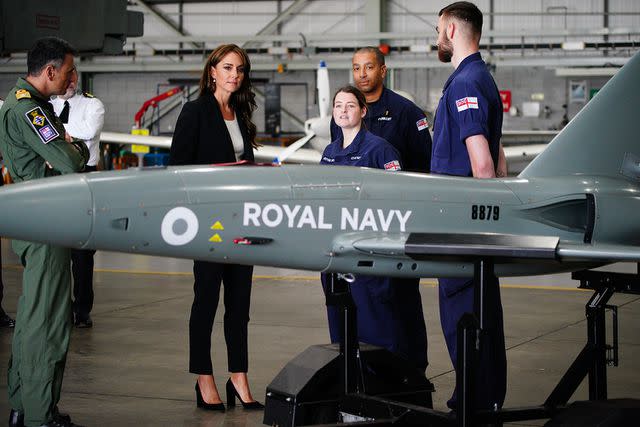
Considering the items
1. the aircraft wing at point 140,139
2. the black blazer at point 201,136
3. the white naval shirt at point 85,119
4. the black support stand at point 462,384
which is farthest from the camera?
the aircraft wing at point 140,139

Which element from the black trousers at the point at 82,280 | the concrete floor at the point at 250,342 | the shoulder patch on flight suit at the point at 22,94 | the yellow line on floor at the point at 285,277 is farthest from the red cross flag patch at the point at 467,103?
the yellow line on floor at the point at 285,277

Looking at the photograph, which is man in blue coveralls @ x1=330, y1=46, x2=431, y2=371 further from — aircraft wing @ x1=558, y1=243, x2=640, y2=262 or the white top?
aircraft wing @ x1=558, y1=243, x2=640, y2=262

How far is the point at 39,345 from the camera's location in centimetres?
387

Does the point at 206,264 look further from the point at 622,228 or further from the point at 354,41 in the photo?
the point at 354,41

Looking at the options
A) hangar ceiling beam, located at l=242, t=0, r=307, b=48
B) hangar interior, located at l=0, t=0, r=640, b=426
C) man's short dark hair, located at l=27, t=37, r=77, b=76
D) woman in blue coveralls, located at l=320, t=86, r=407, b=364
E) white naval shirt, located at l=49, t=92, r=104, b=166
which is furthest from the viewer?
hangar ceiling beam, located at l=242, t=0, r=307, b=48

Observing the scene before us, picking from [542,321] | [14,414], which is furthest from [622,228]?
[542,321]

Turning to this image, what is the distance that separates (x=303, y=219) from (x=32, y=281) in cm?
120

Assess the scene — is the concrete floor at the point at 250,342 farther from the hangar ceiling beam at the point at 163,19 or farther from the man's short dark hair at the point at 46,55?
the hangar ceiling beam at the point at 163,19

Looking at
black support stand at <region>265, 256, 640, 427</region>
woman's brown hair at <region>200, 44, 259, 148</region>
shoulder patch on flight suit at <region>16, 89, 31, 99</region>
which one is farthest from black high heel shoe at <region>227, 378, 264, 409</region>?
shoulder patch on flight suit at <region>16, 89, 31, 99</region>

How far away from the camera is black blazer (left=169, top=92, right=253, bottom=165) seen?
458cm

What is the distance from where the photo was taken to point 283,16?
1118 inches

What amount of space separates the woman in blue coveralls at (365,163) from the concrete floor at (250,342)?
0.50m

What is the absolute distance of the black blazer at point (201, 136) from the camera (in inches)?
180

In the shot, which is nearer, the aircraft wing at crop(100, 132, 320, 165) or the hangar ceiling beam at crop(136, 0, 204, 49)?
the aircraft wing at crop(100, 132, 320, 165)
